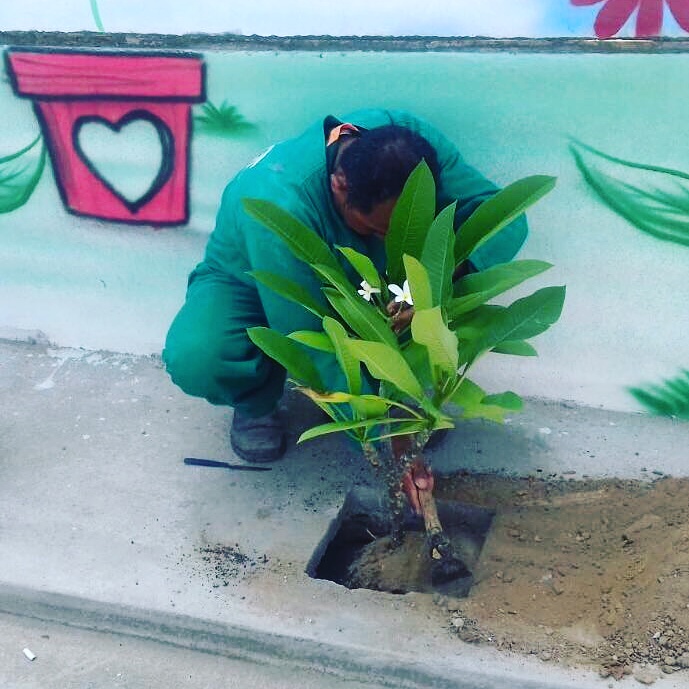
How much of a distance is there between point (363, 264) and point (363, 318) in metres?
0.11

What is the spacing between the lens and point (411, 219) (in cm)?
194

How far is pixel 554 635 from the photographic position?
1.96 meters

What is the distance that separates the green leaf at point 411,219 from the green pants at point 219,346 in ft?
1.97

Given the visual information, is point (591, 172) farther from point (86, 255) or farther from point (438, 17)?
point (86, 255)

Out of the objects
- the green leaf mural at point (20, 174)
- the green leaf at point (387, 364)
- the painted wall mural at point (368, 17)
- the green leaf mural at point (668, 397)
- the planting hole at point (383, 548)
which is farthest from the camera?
the green leaf mural at point (20, 174)

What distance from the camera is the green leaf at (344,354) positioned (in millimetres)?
A: 1810

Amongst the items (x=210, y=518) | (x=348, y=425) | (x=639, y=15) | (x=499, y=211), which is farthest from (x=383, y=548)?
(x=639, y=15)

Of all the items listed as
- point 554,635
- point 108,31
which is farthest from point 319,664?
point 108,31

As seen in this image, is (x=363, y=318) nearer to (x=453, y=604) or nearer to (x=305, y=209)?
(x=305, y=209)

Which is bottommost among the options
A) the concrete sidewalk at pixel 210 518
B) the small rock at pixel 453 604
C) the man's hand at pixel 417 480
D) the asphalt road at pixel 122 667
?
the asphalt road at pixel 122 667

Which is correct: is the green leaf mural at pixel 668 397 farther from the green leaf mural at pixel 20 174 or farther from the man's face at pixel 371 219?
the green leaf mural at pixel 20 174

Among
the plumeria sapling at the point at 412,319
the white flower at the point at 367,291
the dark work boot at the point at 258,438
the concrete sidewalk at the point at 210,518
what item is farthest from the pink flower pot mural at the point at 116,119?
the white flower at the point at 367,291

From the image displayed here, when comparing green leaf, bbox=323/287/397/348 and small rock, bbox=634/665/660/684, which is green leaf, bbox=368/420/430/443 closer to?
green leaf, bbox=323/287/397/348

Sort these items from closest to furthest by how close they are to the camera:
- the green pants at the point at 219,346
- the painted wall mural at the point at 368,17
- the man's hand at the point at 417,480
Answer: the man's hand at the point at 417,480 < the painted wall mural at the point at 368,17 < the green pants at the point at 219,346
